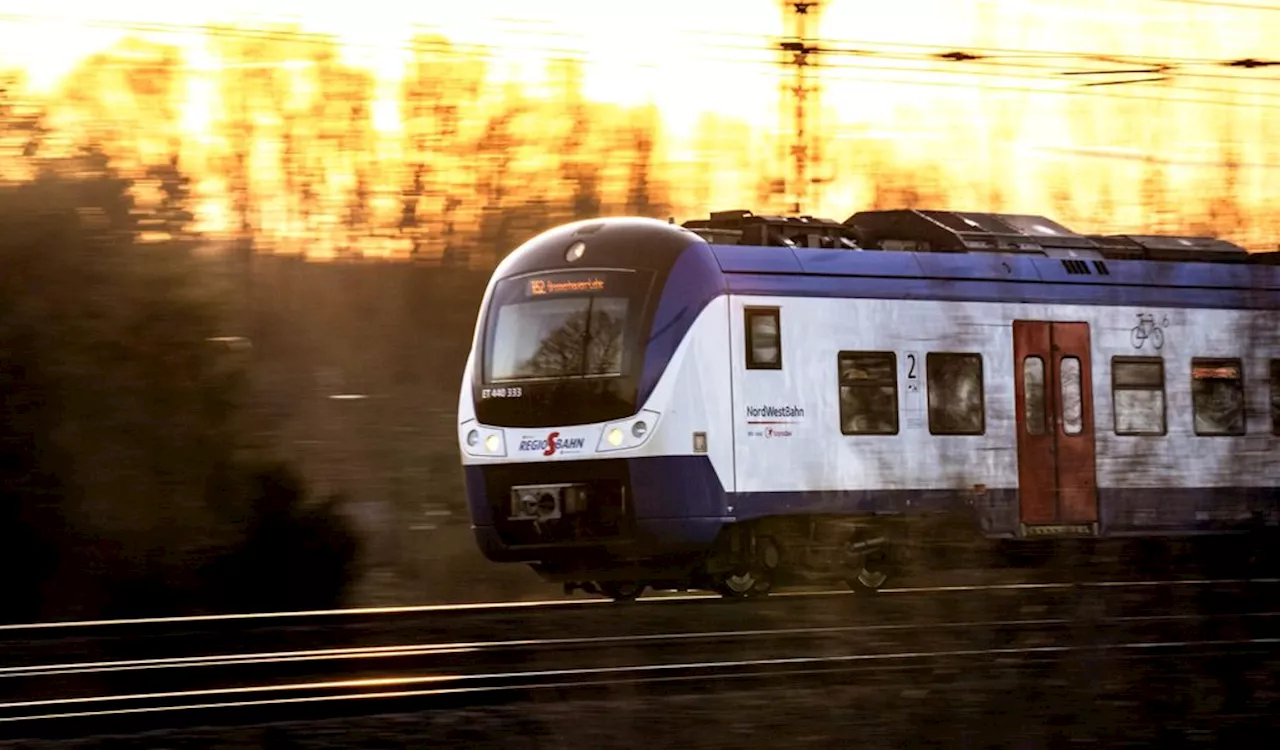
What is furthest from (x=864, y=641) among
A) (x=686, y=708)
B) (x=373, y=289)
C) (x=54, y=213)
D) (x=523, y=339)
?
(x=373, y=289)

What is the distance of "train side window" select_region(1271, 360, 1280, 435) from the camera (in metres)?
10.2

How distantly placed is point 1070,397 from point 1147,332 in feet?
4.57

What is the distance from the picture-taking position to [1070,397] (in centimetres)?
1883

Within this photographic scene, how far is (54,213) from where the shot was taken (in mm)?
21531

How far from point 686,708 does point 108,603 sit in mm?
10973

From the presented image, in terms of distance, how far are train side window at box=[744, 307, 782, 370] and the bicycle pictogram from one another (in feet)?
14.1

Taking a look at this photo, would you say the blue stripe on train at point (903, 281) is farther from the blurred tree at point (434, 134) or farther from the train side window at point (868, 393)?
the blurred tree at point (434, 134)

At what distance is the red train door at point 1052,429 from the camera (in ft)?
60.2

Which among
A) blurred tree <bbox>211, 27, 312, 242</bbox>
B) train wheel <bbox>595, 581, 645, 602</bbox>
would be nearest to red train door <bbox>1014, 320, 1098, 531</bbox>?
train wheel <bbox>595, 581, 645, 602</bbox>

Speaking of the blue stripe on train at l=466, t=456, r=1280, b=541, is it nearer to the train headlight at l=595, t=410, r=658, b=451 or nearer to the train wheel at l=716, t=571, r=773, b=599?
the train headlight at l=595, t=410, r=658, b=451

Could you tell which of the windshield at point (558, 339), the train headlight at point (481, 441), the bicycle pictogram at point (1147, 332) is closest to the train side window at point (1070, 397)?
the bicycle pictogram at point (1147, 332)

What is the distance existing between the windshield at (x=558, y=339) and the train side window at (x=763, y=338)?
1.10m

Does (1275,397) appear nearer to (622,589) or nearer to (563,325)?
(563,325)

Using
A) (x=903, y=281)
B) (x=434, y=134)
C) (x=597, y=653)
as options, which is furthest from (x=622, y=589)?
(x=434, y=134)
